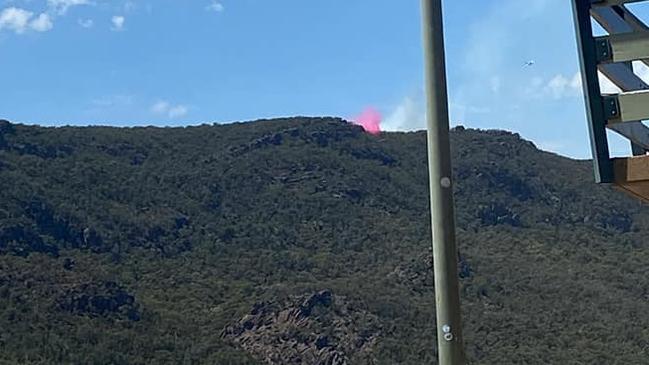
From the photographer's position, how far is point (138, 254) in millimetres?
77812

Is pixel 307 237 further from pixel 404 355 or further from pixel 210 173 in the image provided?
pixel 404 355

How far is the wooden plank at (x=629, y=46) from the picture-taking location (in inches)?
154

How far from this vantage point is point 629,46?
3.92 metres

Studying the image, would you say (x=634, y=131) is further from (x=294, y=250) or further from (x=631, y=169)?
(x=294, y=250)

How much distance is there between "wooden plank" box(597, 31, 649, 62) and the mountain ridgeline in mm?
49753

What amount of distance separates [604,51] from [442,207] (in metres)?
0.84

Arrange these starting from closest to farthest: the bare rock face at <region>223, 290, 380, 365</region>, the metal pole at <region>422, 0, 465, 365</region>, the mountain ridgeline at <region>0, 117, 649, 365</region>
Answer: the metal pole at <region>422, 0, 465, 365</region>, the mountain ridgeline at <region>0, 117, 649, 365</region>, the bare rock face at <region>223, 290, 380, 365</region>

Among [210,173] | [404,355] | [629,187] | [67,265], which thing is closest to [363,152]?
[210,173]

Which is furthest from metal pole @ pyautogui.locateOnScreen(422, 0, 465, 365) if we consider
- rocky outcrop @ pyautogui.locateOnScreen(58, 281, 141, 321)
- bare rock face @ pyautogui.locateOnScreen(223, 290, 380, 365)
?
rocky outcrop @ pyautogui.locateOnScreen(58, 281, 141, 321)

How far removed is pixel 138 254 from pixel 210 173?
47.2 feet

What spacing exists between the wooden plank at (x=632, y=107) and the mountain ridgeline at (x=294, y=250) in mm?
49809

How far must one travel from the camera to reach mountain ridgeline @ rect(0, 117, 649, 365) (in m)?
61.3

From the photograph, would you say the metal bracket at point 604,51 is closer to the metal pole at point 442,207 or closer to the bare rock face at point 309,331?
the metal pole at point 442,207

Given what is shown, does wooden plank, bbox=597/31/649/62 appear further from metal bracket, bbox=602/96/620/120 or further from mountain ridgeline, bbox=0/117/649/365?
mountain ridgeline, bbox=0/117/649/365
